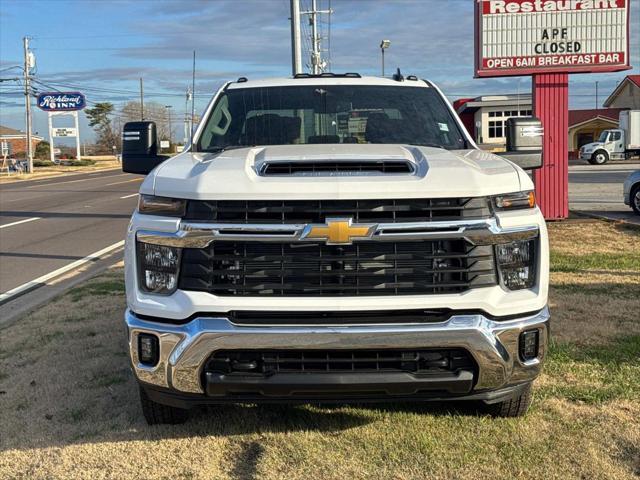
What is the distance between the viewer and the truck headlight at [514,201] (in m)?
3.38

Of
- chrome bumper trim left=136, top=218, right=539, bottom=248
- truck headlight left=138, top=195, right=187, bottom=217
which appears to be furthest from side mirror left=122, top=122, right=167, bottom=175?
chrome bumper trim left=136, top=218, right=539, bottom=248

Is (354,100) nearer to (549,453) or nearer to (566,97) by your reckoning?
(549,453)

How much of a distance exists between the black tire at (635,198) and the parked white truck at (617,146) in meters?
27.3

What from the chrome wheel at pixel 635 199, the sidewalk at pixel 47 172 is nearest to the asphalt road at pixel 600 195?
the chrome wheel at pixel 635 199

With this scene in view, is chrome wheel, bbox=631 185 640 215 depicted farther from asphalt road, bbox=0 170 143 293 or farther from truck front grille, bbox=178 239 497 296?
truck front grille, bbox=178 239 497 296

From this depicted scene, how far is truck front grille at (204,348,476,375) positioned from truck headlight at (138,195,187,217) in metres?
0.72

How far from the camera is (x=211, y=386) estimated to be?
3.29m

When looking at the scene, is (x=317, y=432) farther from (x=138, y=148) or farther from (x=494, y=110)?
(x=494, y=110)

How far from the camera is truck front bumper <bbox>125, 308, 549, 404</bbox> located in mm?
3199

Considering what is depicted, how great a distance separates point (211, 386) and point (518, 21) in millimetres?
11425

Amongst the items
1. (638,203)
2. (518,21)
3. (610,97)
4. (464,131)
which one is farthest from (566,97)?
(610,97)

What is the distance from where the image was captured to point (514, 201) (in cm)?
344

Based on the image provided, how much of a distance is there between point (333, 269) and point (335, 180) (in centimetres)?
42

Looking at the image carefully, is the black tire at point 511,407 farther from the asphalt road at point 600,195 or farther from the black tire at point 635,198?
the black tire at point 635,198
